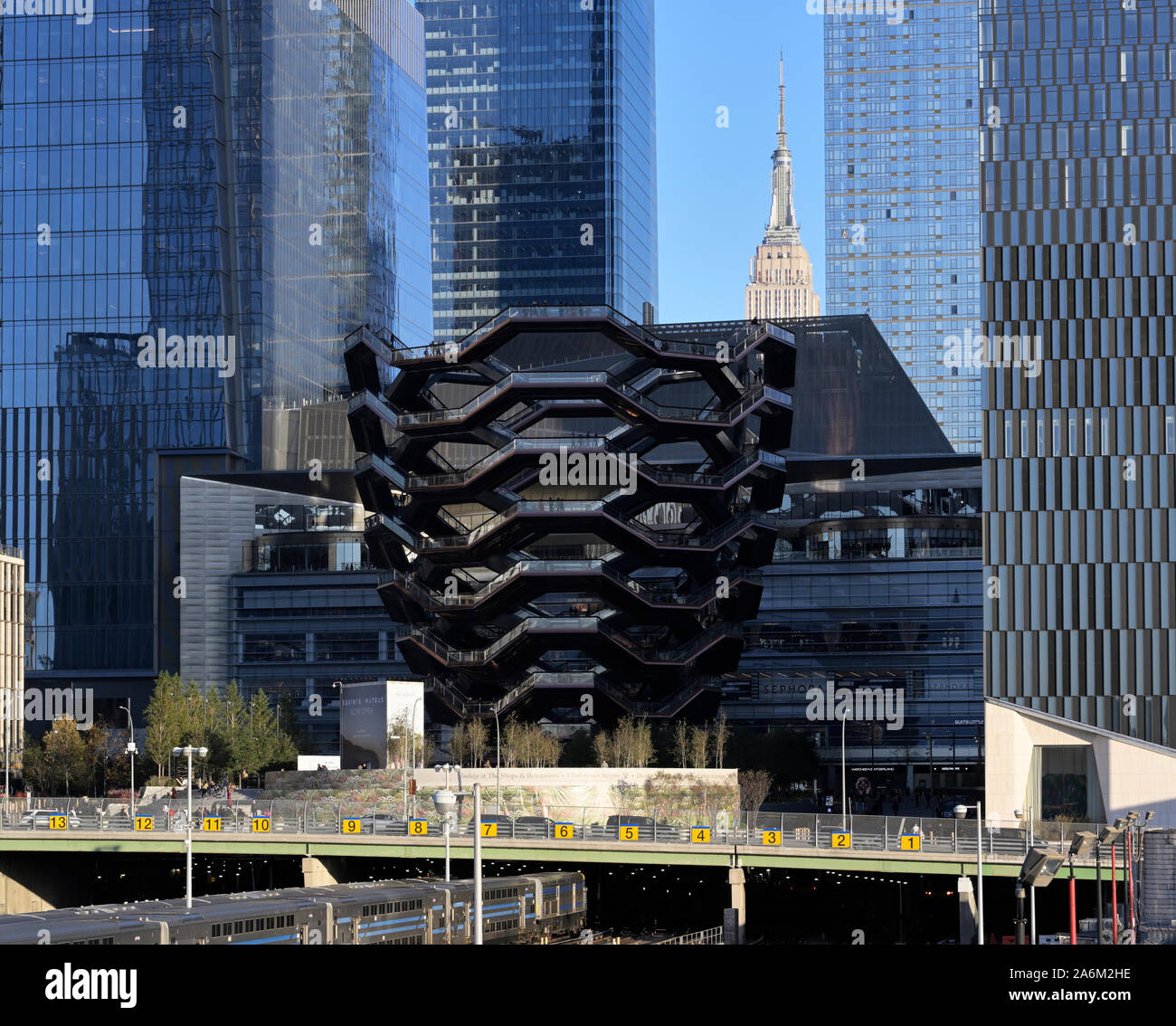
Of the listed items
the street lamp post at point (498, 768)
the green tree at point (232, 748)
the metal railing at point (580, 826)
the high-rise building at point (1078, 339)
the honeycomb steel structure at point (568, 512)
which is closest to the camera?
the metal railing at point (580, 826)

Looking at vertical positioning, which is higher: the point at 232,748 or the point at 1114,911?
the point at 1114,911

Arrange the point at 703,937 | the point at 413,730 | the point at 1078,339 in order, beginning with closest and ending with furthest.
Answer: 1. the point at 703,937
2. the point at 413,730
3. the point at 1078,339

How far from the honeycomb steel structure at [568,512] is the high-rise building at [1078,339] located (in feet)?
55.6

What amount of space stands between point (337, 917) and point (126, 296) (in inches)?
4749

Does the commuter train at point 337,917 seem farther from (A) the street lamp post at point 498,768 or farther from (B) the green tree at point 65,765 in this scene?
(B) the green tree at point 65,765

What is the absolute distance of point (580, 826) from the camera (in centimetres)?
7800


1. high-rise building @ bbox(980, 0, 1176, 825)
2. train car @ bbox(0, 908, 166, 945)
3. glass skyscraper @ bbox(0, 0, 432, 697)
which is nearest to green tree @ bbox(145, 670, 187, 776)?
glass skyscraper @ bbox(0, 0, 432, 697)

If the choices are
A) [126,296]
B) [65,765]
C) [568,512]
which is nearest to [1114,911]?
[568,512]

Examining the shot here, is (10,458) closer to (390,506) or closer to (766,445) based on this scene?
(390,506)

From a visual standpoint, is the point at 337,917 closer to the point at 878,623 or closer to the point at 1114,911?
the point at 1114,911

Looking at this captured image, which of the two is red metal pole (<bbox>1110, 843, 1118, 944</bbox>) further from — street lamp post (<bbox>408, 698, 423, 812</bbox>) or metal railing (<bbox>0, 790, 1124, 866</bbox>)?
street lamp post (<bbox>408, 698, 423, 812</bbox>)

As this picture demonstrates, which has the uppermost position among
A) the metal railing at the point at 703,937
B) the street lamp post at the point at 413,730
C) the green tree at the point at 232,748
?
the street lamp post at the point at 413,730

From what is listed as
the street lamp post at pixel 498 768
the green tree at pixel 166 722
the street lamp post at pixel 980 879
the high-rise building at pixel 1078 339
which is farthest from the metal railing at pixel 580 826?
the high-rise building at pixel 1078 339

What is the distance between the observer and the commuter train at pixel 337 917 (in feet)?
146
